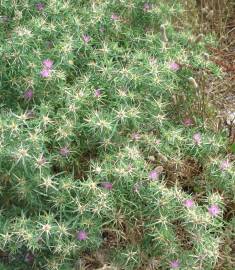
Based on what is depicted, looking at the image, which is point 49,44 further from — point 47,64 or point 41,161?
point 41,161

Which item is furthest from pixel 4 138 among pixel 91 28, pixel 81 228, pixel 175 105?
pixel 175 105

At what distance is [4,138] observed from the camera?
6.74 feet

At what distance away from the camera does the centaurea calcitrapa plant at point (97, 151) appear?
6.98 feet

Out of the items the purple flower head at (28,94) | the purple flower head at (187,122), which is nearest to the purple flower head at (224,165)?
the purple flower head at (187,122)

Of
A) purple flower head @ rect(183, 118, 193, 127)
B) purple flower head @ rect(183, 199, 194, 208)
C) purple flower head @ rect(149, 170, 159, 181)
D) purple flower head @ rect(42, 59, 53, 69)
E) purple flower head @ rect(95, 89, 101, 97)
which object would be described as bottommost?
purple flower head @ rect(183, 118, 193, 127)

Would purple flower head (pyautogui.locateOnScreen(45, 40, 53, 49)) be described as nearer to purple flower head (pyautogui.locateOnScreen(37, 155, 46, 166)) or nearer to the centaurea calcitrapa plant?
the centaurea calcitrapa plant

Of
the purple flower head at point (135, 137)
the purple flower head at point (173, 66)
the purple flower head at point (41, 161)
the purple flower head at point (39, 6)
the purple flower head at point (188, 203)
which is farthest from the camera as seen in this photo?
the purple flower head at point (39, 6)

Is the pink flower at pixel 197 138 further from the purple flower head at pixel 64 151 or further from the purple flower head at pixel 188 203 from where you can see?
the purple flower head at pixel 64 151

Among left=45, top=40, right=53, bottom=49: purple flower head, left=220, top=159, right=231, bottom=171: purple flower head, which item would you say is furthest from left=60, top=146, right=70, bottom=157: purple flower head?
left=220, top=159, right=231, bottom=171: purple flower head

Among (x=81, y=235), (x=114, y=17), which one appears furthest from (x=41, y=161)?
(x=114, y=17)

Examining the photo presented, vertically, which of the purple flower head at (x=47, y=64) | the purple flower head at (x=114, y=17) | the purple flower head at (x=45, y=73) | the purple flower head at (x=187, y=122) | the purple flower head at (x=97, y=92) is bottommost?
the purple flower head at (x=187, y=122)

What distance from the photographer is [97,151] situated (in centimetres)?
245

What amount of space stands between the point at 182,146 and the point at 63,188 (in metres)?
0.69

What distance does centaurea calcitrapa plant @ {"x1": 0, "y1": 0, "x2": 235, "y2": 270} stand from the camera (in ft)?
6.98
